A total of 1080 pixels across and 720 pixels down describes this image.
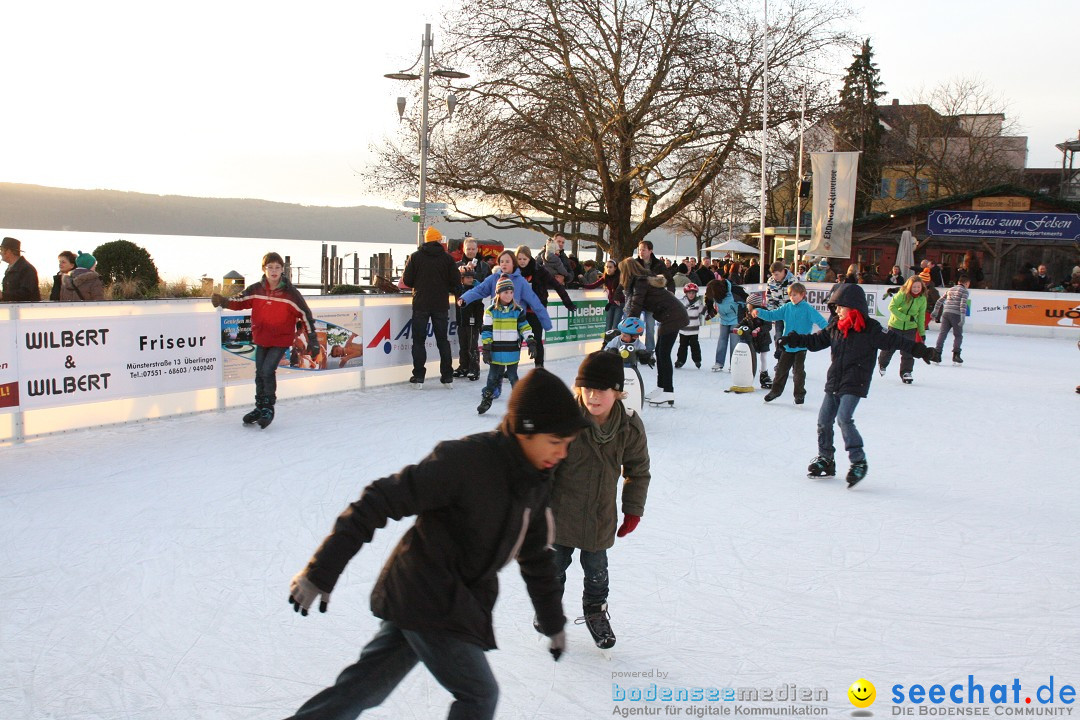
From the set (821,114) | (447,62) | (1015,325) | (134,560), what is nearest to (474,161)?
(447,62)

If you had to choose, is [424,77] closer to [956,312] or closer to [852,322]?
[956,312]

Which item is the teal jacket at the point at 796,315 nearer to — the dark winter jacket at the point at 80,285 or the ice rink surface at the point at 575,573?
the ice rink surface at the point at 575,573

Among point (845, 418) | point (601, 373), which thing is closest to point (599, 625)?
point (601, 373)

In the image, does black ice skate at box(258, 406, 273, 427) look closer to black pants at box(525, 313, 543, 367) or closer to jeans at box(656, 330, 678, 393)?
black pants at box(525, 313, 543, 367)

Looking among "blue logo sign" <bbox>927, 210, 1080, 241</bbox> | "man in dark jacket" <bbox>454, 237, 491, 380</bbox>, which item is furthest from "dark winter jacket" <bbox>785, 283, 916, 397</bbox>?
"blue logo sign" <bbox>927, 210, 1080, 241</bbox>

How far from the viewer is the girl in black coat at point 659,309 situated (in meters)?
9.19

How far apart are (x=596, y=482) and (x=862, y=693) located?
1.20m

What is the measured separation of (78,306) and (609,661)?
18.0ft

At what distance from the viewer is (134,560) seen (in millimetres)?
4375

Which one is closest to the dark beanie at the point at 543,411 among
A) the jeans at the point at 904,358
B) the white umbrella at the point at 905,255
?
the jeans at the point at 904,358

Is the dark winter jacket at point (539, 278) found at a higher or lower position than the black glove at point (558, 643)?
higher

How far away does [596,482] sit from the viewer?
131 inches

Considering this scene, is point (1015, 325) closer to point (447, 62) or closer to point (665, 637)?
point (447, 62)

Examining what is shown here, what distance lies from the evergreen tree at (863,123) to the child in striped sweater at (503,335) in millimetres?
14647
